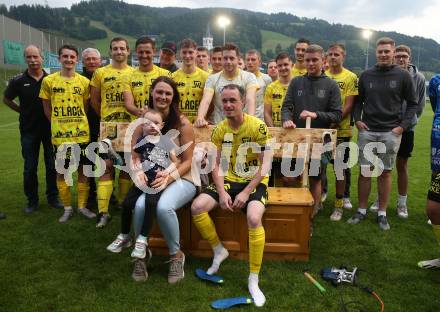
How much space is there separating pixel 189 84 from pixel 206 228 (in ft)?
7.00

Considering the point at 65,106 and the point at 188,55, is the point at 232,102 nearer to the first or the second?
the point at 188,55

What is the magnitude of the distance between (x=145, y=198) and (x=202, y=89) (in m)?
2.01

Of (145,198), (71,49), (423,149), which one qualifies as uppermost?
(71,49)

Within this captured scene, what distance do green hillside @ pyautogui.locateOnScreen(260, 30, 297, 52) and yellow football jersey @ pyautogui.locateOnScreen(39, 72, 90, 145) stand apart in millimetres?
94275

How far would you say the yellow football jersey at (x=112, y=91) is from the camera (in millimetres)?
→ 5051

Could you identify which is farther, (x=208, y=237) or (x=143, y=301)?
(x=208, y=237)

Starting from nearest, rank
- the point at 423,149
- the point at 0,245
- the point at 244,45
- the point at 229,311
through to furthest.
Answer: the point at 229,311 < the point at 0,245 < the point at 423,149 < the point at 244,45

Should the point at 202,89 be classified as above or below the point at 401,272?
above

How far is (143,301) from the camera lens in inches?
133

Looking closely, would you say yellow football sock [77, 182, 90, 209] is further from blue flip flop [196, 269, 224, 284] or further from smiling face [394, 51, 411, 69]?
smiling face [394, 51, 411, 69]

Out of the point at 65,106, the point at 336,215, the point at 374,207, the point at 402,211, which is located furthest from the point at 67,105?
the point at 402,211

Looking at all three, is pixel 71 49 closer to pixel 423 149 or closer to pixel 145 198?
pixel 145 198

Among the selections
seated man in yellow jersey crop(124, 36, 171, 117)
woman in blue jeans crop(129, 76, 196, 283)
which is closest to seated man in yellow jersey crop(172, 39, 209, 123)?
seated man in yellow jersey crop(124, 36, 171, 117)

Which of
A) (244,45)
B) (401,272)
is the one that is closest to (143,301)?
(401,272)
